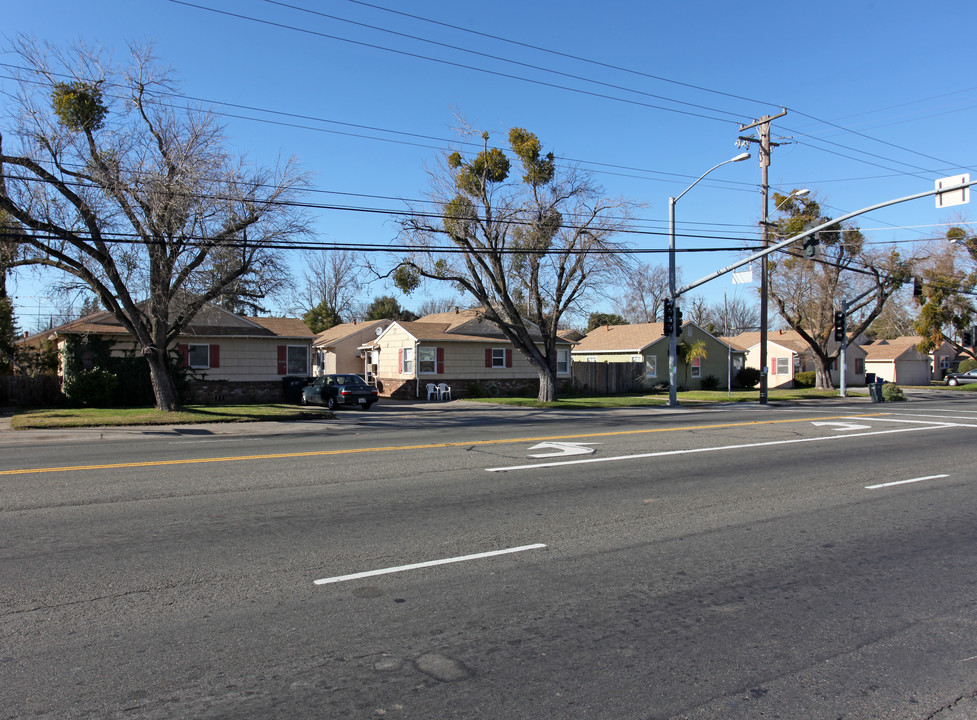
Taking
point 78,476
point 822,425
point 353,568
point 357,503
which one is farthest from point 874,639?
point 822,425

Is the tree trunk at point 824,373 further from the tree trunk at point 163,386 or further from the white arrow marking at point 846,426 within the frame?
the tree trunk at point 163,386

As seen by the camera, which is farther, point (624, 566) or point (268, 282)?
point (268, 282)

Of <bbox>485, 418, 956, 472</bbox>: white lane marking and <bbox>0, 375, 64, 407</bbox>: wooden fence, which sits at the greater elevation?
<bbox>0, 375, 64, 407</bbox>: wooden fence

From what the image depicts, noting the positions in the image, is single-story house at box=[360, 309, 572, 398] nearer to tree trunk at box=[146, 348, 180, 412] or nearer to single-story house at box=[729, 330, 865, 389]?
tree trunk at box=[146, 348, 180, 412]

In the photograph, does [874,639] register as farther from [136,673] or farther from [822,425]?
[822,425]

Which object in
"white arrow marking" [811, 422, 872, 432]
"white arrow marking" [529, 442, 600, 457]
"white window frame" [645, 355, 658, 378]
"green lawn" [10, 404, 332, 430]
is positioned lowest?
"white arrow marking" [811, 422, 872, 432]

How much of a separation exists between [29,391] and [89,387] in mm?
2321

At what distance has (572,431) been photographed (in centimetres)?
1653

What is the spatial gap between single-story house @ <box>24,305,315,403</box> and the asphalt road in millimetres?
19251

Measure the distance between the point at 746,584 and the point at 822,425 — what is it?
46.6 ft

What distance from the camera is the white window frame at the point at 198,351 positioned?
29450 millimetres

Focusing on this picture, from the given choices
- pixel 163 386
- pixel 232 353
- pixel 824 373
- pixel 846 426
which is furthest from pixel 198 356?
pixel 824 373

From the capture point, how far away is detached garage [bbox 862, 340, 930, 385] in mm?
56188

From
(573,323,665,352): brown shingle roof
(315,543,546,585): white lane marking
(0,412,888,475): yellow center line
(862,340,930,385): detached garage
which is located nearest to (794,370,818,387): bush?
(862,340,930,385): detached garage
